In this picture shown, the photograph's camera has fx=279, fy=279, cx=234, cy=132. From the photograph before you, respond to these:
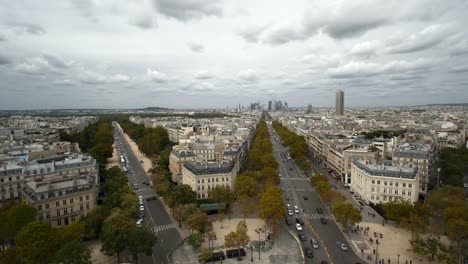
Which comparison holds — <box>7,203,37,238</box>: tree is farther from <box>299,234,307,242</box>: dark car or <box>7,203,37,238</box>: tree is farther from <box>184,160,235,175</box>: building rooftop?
<box>299,234,307,242</box>: dark car

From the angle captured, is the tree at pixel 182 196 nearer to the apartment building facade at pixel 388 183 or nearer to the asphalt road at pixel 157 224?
the asphalt road at pixel 157 224

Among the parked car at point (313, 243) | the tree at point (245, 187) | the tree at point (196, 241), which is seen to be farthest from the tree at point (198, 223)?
the parked car at point (313, 243)

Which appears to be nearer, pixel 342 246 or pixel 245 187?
pixel 342 246

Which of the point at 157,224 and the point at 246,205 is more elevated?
the point at 246,205

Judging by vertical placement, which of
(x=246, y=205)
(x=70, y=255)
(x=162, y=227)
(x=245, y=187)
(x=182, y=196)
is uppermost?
(x=245, y=187)

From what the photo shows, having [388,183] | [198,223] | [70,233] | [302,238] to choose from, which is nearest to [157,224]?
[198,223]

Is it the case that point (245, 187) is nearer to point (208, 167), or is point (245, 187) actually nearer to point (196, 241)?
point (208, 167)

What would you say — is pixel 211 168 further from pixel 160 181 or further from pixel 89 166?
pixel 89 166
